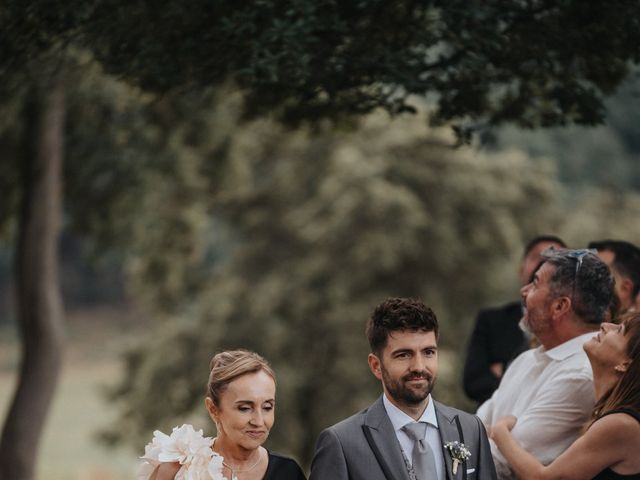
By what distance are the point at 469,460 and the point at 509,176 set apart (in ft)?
63.4

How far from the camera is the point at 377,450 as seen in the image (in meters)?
4.41

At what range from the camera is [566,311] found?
502 cm

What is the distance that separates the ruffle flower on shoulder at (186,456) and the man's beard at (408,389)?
2.37 feet

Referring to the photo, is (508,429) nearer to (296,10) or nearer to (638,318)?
(638,318)

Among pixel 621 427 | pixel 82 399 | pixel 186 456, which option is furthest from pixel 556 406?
pixel 82 399

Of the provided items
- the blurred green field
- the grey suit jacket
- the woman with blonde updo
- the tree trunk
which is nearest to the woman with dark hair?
the grey suit jacket

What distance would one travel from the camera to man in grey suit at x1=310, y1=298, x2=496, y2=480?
4391 mm

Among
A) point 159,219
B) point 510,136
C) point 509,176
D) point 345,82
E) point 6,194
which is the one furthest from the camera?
point 510,136

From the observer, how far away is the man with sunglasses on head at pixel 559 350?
490 cm

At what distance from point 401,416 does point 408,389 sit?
15 cm

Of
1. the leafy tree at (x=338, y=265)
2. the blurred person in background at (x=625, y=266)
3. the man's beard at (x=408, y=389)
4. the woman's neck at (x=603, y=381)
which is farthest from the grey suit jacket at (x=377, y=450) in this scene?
the leafy tree at (x=338, y=265)

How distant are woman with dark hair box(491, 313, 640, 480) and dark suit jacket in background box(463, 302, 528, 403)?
2085 mm

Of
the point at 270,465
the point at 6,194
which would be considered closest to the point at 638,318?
the point at 270,465

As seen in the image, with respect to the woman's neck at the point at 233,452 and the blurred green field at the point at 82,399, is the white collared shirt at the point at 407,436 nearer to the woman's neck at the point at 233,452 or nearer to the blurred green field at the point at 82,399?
the woman's neck at the point at 233,452
